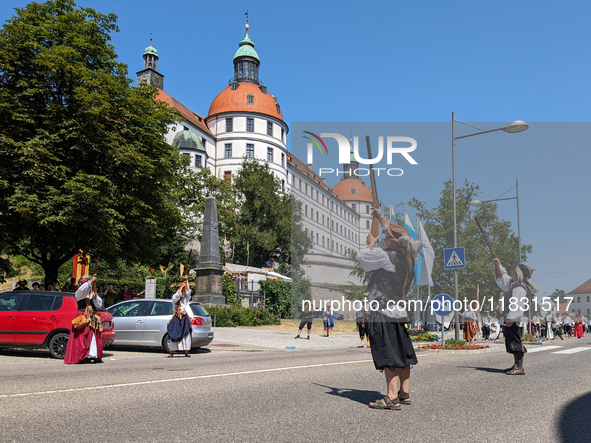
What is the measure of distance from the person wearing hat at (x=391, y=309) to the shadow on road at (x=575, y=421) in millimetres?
1596

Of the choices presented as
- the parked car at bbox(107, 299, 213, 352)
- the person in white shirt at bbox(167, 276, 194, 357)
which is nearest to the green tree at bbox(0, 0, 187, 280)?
the parked car at bbox(107, 299, 213, 352)

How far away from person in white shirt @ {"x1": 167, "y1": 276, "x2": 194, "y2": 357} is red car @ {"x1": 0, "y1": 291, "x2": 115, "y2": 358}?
2.43 metres

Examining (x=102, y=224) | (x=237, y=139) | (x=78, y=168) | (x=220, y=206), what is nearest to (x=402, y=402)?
(x=102, y=224)

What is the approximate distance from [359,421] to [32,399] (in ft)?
12.8

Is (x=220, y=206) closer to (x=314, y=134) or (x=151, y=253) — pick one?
(x=314, y=134)

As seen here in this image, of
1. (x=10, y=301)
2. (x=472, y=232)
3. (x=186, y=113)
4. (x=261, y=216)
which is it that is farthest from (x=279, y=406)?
(x=186, y=113)

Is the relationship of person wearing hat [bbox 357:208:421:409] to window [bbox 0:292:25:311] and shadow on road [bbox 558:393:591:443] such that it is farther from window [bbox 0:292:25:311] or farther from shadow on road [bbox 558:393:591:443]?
window [bbox 0:292:25:311]

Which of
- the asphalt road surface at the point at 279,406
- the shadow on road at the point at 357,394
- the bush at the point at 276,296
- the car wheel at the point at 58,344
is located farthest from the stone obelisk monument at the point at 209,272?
the shadow on road at the point at 357,394

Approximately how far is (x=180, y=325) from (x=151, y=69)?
79629 millimetres

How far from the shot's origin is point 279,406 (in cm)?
621

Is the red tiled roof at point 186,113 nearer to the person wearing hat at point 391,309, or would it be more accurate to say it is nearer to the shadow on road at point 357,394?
the shadow on road at point 357,394

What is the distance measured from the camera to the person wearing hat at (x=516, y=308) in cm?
1008

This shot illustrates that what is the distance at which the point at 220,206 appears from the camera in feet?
169

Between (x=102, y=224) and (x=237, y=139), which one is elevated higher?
(x=237, y=139)
